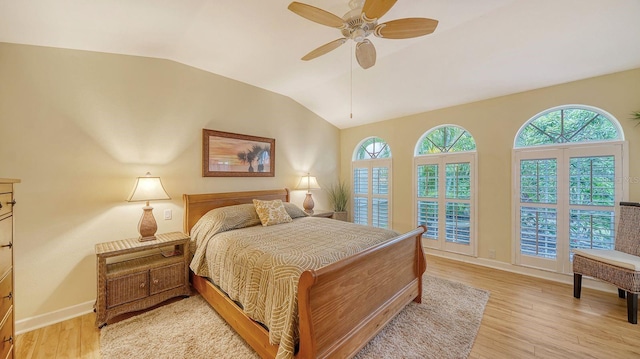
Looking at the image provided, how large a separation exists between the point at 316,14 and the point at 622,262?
3.60 m

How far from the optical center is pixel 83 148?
8.04ft

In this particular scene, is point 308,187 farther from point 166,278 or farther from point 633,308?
point 633,308

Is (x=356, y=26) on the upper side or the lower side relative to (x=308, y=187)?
upper

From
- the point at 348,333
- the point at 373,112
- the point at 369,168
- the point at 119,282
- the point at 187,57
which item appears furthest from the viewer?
the point at 369,168

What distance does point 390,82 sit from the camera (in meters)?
3.63

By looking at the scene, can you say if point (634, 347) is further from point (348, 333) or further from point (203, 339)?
point (203, 339)

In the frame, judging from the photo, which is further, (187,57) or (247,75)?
(247,75)

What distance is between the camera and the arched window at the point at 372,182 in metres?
4.82

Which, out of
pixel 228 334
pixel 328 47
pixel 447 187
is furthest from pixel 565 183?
pixel 228 334

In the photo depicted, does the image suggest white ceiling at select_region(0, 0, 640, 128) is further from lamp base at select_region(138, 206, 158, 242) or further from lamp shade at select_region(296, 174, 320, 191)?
lamp base at select_region(138, 206, 158, 242)

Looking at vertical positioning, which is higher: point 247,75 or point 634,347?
point 247,75

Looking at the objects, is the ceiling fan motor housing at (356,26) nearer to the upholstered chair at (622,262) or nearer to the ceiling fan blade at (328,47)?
the ceiling fan blade at (328,47)

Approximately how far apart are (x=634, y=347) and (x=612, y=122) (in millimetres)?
2460

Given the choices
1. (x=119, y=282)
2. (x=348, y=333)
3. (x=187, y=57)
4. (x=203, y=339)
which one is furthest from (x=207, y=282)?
(x=187, y=57)
